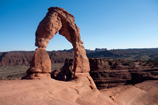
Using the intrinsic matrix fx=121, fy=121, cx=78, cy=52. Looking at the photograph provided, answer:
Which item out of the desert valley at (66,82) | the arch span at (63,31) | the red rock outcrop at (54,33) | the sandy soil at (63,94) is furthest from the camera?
the arch span at (63,31)

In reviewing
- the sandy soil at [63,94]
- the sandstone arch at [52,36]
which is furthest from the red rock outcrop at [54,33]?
the sandy soil at [63,94]

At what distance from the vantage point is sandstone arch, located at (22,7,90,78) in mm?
8484

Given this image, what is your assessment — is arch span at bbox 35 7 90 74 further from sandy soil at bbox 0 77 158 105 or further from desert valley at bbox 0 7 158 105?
sandy soil at bbox 0 77 158 105

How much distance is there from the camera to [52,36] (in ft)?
31.2

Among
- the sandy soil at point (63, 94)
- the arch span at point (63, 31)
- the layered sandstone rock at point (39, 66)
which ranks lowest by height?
the sandy soil at point (63, 94)

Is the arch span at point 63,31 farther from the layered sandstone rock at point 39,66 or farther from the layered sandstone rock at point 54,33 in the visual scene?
the layered sandstone rock at point 39,66

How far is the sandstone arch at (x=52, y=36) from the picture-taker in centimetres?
848

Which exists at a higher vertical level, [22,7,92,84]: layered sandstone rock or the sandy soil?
[22,7,92,84]: layered sandstone rock

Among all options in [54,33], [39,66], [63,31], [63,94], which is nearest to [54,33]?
[54,33]

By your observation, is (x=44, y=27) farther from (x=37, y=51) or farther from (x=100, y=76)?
(x=100, y=76)

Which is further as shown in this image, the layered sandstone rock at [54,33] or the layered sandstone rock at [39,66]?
the layered sandstone rock at [54,33]

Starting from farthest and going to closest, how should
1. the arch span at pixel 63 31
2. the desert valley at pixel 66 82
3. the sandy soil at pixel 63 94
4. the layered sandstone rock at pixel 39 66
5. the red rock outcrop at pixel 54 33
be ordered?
the arch span at pixel 63 31 < the red rock outcrop at pixel 54 33 < the layered sandstone rock at pixel 39 66 < the desert valley at pixel 66 82 < the sandy soil at pixel 63 94

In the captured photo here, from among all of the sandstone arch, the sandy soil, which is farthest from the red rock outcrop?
the sandy soil

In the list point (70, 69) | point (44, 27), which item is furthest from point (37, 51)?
point (70, 69)
